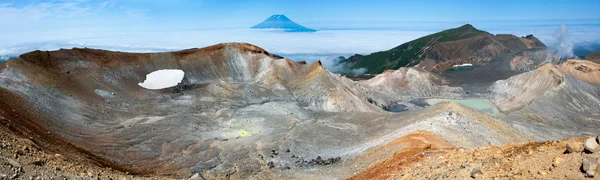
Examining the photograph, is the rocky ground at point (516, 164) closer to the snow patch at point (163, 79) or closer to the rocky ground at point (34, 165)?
the rocky ground at point (34, 165)

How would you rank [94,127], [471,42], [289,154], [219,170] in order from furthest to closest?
1. [471,42]
2. [94,127]
3. [289,154]
4. [219,170]

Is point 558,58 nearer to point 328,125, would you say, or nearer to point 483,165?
point 328,125

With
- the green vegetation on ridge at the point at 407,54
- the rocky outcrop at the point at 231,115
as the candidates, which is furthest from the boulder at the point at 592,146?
the green vegetation on ridge at the point at 407,54

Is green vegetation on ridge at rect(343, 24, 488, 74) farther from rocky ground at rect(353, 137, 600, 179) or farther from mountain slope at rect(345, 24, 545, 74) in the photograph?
rocky ground at rect(353, 137, 600, 179)

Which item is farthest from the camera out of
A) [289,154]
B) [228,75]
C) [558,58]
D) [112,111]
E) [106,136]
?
[558,58]

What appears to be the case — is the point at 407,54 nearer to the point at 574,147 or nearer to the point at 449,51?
the point at 449,51

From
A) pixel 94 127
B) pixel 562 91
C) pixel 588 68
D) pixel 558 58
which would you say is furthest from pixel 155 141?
pixel 558 58
